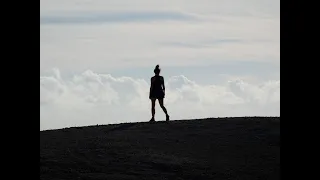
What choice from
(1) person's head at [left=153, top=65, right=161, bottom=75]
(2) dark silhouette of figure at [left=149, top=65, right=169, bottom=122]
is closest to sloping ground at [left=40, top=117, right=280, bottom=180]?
(2) dark silhouette of figure at [left=149, top=65, right=169, bottom=122]

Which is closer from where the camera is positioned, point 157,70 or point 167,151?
point 167,151

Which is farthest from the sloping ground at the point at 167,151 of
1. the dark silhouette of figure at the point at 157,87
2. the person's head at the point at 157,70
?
the person's head at the point at 157,70

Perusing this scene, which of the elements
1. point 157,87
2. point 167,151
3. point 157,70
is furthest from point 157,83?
point 167,151

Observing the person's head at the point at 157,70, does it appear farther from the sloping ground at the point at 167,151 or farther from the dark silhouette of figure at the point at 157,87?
the sloping ground at the point at 167,151

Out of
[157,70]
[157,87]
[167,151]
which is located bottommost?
[167,151]

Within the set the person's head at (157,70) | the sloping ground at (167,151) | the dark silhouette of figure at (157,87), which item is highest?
the person's head at (157,70)

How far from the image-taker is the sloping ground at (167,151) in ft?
38.2

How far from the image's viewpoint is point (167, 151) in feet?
A: 45.5

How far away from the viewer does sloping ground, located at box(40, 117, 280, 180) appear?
1165cm

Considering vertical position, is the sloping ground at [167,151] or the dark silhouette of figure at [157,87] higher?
the dark silhouette of figure at [157,87]

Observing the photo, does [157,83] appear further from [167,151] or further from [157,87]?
[167,151]

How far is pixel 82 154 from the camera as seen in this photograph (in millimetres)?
13281

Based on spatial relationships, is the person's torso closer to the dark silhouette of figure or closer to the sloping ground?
the dark silhouette of figure
